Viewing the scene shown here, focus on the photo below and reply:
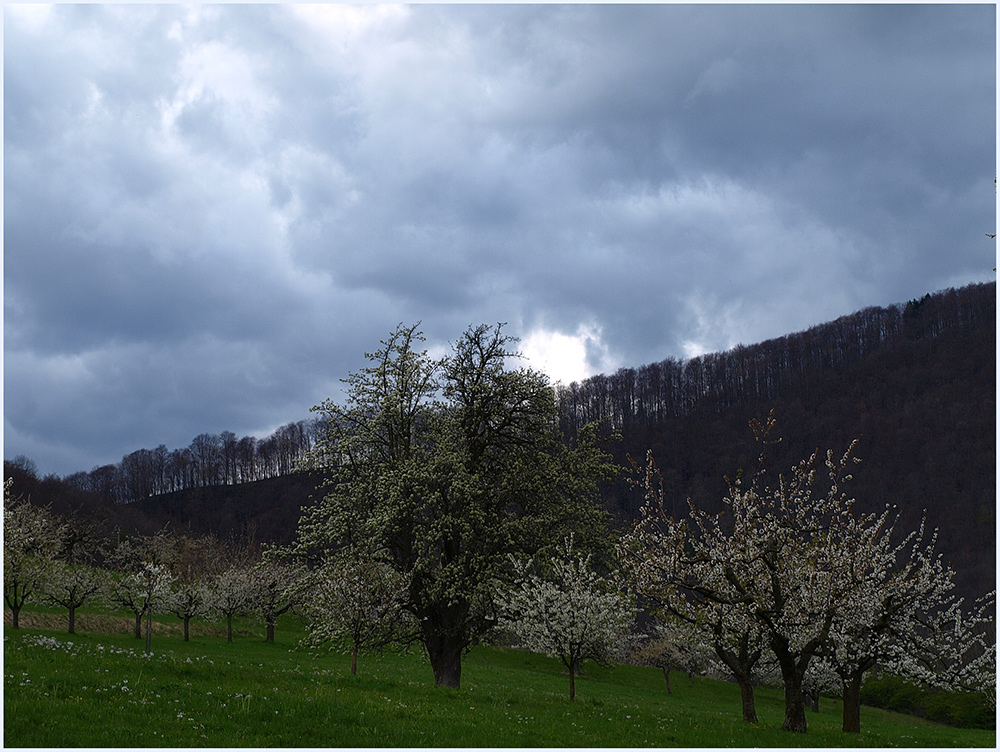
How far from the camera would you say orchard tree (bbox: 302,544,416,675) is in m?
24.9

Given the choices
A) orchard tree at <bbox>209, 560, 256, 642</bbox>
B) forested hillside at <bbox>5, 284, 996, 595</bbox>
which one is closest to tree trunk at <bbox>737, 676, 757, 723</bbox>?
orchard tree at <bbox>209, 560, 256, 642</bbox>

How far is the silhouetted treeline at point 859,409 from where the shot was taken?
110812 mm

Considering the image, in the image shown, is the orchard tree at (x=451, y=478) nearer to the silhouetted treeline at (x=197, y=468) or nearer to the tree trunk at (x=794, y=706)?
the tree trunk at (x=794, y=706)

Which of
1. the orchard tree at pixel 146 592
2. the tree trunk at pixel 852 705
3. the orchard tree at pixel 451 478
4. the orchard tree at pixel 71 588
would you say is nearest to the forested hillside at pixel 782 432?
the orchard tree at pixel 146 592

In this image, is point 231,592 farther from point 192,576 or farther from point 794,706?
point 794,706

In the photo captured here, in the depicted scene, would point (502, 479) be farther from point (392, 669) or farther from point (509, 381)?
point (392, 669)

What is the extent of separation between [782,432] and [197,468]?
128938 millimetres

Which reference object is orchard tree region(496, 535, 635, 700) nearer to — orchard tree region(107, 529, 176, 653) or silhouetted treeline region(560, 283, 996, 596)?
orchard tree region(107, 529, 176, 653)

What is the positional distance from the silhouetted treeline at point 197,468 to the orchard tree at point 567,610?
131m

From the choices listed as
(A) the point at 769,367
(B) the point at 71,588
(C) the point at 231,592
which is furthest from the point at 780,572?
(A) the point at 769,367

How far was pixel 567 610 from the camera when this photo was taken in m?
23.0

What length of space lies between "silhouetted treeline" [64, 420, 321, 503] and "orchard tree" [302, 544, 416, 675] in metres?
127

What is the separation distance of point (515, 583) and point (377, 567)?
18.5 ft

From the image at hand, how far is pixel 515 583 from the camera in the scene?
25.0 meters
